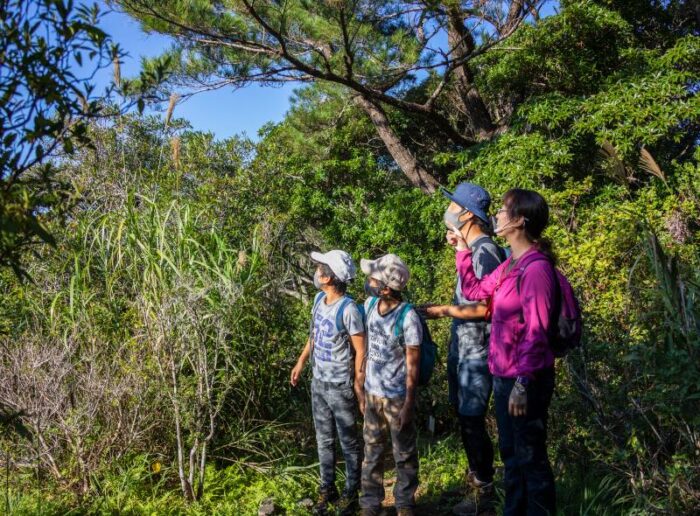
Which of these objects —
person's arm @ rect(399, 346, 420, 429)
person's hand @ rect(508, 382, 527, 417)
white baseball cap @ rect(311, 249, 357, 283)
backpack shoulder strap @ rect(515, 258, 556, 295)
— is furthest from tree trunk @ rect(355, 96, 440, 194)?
person's hand @ rect(508, 382, 527, 417)

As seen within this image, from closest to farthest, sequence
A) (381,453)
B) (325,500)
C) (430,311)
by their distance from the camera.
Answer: (430,311) → (381,453) → (325,500)

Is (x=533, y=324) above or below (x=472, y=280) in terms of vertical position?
below

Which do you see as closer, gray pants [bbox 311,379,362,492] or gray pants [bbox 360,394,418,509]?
gray pants [bbox 360,394,418,509]

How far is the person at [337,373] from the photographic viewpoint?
4.05 meters

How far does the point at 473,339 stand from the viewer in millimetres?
3832

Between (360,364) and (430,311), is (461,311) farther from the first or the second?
(360,364)

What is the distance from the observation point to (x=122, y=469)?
4.43 metres

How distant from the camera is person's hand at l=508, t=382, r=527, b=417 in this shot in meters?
2.94

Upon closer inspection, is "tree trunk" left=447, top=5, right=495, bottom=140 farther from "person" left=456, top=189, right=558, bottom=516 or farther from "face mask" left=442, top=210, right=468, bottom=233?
"person" left=456, top=189, right=558, bottom=516

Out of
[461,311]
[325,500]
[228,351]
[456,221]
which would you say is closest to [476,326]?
[461,311]

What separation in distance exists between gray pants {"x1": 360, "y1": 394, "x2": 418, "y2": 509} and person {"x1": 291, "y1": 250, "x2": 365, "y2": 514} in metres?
0.19

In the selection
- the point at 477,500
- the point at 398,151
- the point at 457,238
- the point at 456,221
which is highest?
the point at 398,151

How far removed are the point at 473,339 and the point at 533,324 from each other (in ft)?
3.02

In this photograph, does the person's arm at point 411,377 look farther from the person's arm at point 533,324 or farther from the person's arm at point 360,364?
the person's arm at point 533,324
